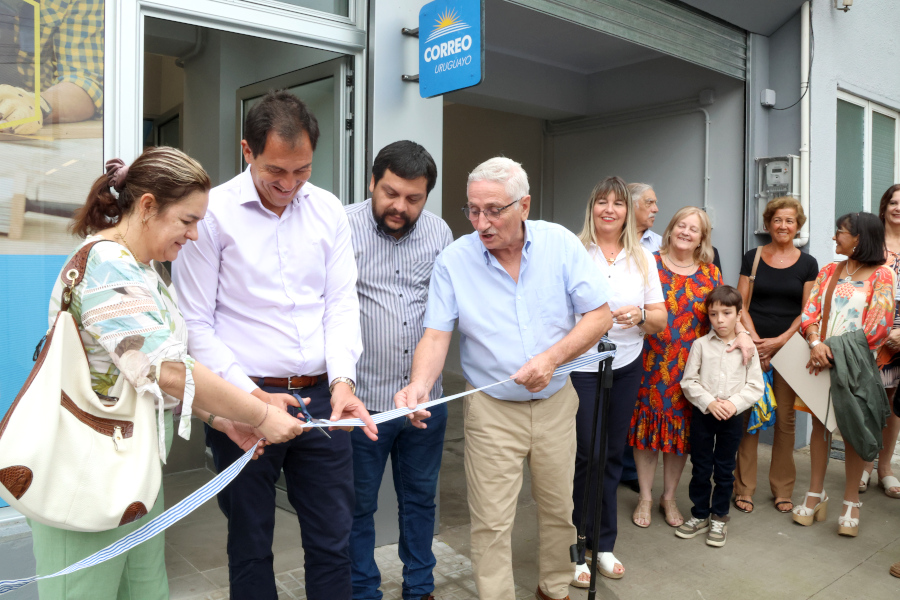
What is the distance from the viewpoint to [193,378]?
1.96 meters

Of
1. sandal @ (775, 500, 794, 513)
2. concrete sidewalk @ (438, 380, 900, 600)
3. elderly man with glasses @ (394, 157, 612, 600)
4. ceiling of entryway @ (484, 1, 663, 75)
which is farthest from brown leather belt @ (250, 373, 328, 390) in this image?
ceiling of entryway @ (484, 1, 663, 75)

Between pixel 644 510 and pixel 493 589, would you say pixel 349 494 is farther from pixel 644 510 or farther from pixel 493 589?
pixel 644 510

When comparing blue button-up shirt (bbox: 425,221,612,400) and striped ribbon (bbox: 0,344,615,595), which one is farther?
blue button-up shirt (bbox: 425,221,612,400)

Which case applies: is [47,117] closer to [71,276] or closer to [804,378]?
[71,276]

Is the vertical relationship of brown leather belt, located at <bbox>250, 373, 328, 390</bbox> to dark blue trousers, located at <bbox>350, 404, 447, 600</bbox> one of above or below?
above

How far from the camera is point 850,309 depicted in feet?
14.3

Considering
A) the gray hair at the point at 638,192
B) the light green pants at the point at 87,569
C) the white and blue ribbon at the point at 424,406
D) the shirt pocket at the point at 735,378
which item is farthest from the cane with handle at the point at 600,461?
the gray hair at the point at 638,192

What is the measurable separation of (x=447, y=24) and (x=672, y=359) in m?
2.39

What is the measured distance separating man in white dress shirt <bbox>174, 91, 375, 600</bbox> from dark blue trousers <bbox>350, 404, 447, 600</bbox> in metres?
0.56

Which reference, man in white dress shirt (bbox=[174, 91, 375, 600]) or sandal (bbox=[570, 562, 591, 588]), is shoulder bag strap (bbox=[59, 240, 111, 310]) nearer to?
man in white dress shirt (bbox=[174, 91, 375, 600])

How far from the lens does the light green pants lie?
6.01 ft

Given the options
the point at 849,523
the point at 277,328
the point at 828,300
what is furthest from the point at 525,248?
the point at 849,523

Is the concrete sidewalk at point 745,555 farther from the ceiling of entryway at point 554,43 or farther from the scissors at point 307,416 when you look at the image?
the ceiling of entryway at point 554,43

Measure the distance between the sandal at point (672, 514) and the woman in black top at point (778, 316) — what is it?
0.57 m
